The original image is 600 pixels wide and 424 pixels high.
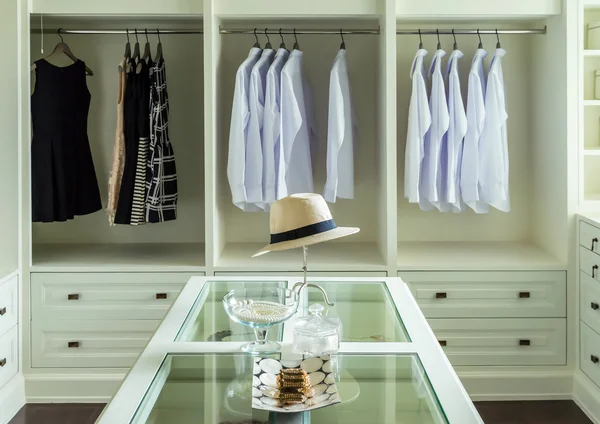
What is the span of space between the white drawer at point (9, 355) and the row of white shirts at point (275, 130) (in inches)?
48.6

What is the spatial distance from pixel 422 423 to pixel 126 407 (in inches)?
23.2

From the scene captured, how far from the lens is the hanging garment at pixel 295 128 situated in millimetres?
3447

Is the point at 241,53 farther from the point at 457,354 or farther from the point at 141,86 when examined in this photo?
the point at 457,354

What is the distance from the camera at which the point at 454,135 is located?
11.5 feet

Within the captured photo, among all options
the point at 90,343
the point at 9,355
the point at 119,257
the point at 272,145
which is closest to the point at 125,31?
the point at 272,145

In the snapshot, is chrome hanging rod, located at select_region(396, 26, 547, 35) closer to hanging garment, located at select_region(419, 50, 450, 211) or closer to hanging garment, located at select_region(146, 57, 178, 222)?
hanging garment, located at select_region(419, 50, 450, 211)

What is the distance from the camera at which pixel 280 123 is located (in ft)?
11.3

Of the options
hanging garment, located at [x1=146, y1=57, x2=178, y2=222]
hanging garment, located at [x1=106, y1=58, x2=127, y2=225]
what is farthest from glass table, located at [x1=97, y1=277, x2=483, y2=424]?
hanging garment, located at [x1=106, y1=58, x2=127, y2=225]

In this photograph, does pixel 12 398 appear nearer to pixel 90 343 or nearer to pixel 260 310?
pixel 90 343

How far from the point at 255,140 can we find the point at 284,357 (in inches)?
74.9

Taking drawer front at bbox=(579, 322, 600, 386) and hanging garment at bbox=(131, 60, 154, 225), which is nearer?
drawer front at bbox=(579, 322, 600, 386)

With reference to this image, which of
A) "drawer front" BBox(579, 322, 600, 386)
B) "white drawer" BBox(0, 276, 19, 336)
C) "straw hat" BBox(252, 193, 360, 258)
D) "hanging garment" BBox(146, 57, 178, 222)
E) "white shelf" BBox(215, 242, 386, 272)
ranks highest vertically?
"hanging garment" BBox(146, 57, 178, 222)

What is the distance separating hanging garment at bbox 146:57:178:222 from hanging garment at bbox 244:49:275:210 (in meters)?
0.42

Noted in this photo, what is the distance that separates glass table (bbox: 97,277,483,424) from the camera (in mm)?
1392
